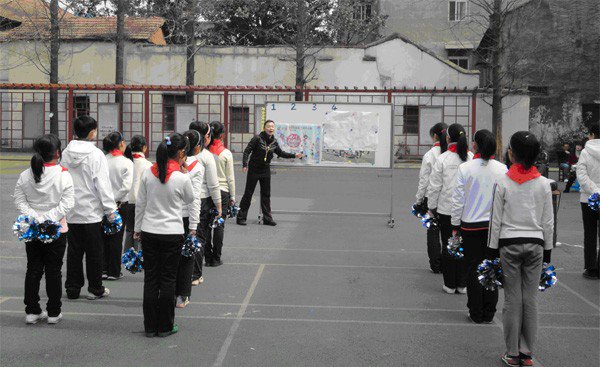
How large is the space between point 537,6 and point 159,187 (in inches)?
1263

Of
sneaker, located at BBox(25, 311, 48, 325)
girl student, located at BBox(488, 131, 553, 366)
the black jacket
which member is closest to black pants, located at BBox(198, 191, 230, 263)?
sneaker, located at BBox(25, 311, 48, 325)

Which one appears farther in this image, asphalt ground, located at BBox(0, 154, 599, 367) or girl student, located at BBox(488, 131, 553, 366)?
asphalt ground, located at BBox(0, 154, 599, 367)

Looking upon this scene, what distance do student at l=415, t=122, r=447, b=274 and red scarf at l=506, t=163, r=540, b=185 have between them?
284 centimetres

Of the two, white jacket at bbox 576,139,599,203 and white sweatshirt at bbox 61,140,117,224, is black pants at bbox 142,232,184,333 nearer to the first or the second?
white sweatshirt at bbox 61,140,117,224

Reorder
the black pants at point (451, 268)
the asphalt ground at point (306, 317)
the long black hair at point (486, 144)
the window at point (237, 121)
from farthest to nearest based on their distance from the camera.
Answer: the window at point (237, 121), the black pants at point (451, 268), the long black hair at point (486, 144), the asphalt ground at point (306, 317)

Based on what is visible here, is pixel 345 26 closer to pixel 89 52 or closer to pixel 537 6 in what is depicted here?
pixel 537 6

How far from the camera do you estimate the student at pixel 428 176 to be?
8.79 m

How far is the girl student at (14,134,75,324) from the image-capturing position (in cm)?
670

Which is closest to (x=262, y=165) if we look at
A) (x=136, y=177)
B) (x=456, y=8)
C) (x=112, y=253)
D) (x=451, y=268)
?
(x=136, y=177)

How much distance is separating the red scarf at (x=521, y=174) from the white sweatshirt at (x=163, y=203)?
2.63m

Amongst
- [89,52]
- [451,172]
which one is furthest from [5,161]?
[451,172]

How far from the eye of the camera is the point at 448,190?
8.16 metres

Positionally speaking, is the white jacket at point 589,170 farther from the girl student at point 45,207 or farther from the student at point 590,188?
the girl student at point 45,207

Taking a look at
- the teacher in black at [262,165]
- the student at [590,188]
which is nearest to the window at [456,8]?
the teacher in black at [262,165]
